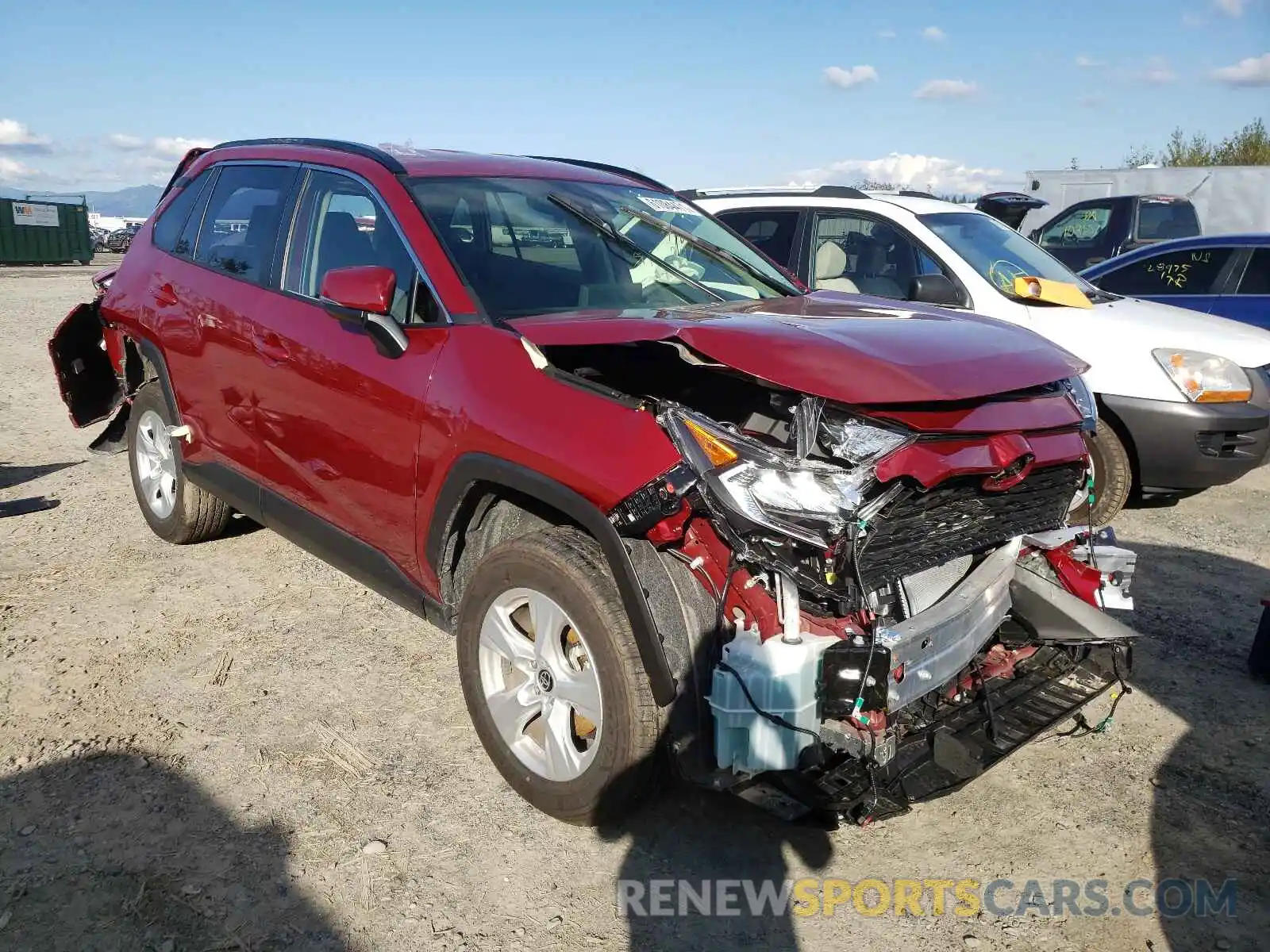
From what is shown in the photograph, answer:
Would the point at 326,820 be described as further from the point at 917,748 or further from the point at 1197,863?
the point at 1197,863

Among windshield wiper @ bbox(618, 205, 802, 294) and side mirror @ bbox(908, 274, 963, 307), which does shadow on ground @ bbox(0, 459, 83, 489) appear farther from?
side mirror @ bbox(908, 274, 963, 307)

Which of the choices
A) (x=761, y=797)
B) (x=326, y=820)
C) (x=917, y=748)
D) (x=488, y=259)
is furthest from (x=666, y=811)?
(x=488, y=259)

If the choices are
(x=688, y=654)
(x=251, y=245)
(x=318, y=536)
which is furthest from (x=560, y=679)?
(x=251, y=245)

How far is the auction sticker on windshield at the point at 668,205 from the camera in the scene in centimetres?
430

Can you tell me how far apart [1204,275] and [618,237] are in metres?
6.48

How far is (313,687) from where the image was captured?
12.7 feet

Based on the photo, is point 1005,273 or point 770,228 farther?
point 770,228

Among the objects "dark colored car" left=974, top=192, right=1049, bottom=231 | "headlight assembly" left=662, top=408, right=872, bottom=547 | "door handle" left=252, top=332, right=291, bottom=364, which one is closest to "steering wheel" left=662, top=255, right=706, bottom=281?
"headlight assembly" left=662, top=408, right=872, bottom=547

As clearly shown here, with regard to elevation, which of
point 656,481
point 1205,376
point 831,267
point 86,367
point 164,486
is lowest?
point 164,486

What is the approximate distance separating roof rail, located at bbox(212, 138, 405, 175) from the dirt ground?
1.99 metres

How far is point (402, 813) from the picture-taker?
307 centimetres

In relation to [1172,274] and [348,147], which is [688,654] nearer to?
[348,147]

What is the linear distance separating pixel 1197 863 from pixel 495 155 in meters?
3.69

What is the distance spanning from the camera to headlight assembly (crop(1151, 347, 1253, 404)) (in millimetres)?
5570
